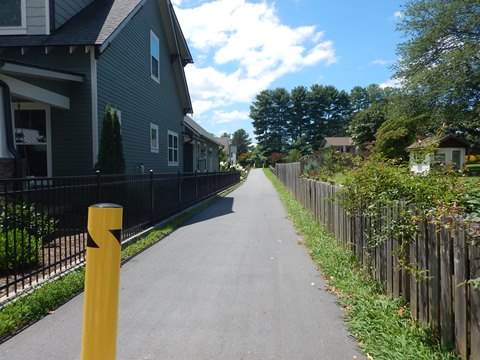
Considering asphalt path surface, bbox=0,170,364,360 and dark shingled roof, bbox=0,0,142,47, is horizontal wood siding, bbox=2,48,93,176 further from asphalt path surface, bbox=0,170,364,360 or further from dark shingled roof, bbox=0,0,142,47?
asphalt path surface, bbox=0,170,364,360

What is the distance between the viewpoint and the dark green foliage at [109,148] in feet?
34.5

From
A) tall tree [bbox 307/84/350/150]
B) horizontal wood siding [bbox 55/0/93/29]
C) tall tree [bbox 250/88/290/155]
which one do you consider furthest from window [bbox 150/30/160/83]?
tall tree [bbox 307/84/350/150]

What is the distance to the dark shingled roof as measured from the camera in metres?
10.6

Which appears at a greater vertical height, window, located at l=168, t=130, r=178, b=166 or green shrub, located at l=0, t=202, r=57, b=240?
window, located at l=168, t=130, r=178, b=166

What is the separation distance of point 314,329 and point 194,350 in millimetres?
1247

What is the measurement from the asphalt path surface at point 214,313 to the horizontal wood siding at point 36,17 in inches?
306

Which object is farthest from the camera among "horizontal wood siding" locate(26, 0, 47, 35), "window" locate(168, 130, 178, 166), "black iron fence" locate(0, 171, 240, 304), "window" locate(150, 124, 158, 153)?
"window" locate(168, 130, 178, 166)

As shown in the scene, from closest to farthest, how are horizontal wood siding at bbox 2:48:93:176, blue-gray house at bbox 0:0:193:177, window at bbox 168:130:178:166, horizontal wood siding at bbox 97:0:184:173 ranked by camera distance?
blue-gray house at bbox 0:0:193:177
horizontal wood siding at bbox 2:48:93:176
horizontal wood siding at bbox 97:0:184:173
window at bbox 168:130:178:166

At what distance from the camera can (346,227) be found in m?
6.83

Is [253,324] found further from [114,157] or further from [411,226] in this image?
[114,157]

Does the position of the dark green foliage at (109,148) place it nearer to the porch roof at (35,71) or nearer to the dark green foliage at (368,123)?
the porch roof at (35,71)

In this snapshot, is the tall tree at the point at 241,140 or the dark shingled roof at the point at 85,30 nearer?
the dark shingled roof at the point at 85,30

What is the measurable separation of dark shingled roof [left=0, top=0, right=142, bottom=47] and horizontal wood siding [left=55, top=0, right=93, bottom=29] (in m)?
0.12

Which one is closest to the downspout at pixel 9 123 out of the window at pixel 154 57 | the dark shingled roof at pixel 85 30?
the dark shingled roof at pixel 85 30
